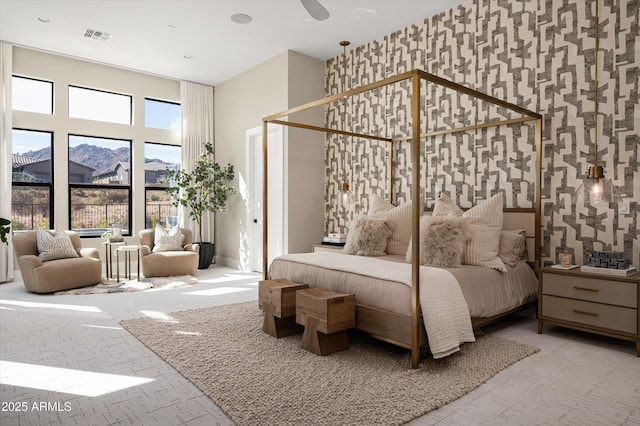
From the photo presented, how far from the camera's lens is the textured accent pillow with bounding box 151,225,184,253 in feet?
19.7

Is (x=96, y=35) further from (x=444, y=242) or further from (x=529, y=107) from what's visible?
(x=529, y=107)

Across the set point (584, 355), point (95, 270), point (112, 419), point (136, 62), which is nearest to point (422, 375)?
point (584, 355)

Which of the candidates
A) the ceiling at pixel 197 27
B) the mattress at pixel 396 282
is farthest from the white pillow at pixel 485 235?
the ceiling at pixel 197 27

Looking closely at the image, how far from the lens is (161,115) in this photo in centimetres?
714

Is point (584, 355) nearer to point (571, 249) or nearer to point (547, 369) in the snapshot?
point (547, 369)

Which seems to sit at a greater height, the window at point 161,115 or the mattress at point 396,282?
the window at point 161,115

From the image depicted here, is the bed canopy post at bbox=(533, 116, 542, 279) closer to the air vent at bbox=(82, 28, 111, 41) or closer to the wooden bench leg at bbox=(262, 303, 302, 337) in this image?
the wooden bench leg at bbox=(262, 303, 302, 337)

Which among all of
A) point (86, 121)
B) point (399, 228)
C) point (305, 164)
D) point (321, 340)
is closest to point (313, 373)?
point (321, 340)

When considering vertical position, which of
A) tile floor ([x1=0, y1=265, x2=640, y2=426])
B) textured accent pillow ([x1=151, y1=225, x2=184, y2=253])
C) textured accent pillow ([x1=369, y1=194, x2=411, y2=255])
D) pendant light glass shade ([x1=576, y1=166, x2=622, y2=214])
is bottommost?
tile floor ([x1=0, y1=265, x2=640, y2=426])

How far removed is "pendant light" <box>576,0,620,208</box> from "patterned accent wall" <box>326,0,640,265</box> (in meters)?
0.03

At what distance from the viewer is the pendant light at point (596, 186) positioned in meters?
3.34

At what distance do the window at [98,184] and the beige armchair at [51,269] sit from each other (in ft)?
3.68

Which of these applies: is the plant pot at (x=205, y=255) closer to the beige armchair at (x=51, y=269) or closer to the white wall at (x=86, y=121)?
the white wall at (x=86, y=121)

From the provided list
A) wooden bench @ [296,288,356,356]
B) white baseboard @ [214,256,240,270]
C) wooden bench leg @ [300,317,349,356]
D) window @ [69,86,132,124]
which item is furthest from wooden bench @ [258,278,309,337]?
window @ [69,86,132,124]
